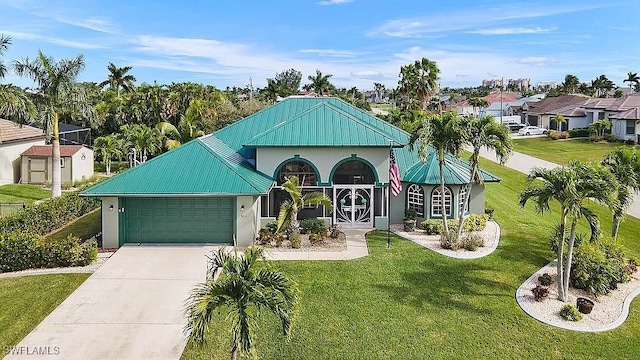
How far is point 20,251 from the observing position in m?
17.9

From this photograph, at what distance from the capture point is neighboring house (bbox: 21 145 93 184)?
37562 mm

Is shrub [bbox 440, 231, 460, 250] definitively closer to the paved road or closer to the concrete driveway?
the concrete driveway

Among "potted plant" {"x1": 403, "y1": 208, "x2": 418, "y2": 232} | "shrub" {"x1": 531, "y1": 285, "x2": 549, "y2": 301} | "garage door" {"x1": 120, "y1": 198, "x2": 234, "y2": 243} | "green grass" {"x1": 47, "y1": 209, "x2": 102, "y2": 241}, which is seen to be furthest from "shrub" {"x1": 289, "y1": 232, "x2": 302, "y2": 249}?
"green grass" {"x1": 47, "y1": 209, "x2": 102, "y2": 241}

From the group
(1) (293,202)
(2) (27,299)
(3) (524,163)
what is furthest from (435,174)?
(3) (524,163)

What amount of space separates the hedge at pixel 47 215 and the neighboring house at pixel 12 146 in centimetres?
1163

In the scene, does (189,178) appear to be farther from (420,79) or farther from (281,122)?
(420,79)

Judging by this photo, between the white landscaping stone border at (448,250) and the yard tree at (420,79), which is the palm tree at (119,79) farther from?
the white landscaping stone border at (448,250)

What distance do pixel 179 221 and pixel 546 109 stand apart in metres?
72.8

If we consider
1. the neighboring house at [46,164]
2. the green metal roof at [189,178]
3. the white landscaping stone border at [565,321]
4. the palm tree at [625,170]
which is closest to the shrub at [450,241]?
the white landscaping stone border at [565,321]

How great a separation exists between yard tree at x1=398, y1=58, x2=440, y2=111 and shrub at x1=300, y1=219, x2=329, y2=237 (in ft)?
99.9

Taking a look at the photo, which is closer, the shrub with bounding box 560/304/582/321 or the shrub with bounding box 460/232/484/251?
the shrub with bounding box 560/304/582/321

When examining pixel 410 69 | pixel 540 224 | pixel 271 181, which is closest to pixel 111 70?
pixel 410 69

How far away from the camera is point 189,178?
21000 mm

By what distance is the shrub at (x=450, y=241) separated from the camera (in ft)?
67.6
